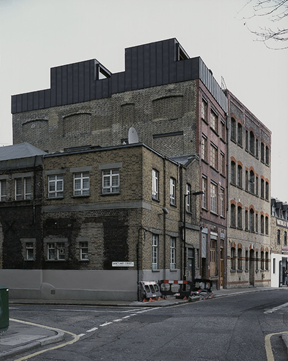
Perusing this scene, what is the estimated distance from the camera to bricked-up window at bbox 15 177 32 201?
2934cm

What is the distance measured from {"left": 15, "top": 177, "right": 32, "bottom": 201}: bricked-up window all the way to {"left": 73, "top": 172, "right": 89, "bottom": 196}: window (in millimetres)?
3125

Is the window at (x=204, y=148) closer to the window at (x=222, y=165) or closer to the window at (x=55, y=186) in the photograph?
the window at (x=222, y=165)

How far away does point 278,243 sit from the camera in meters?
59.8

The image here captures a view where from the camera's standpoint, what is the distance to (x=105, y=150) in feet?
89.6

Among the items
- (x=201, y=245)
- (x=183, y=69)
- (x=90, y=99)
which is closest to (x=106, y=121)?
(x=90, y=99)

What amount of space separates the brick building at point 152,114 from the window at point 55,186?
1038 centimetres

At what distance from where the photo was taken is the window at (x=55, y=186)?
2856cm

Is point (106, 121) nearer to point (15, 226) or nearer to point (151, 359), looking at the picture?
point (15, 226)

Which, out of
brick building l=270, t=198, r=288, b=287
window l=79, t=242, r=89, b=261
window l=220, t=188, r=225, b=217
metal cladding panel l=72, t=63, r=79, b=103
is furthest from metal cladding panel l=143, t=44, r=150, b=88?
brick building l=270, t=198, r=288, b=287

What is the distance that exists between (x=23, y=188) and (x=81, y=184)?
3.89 meters

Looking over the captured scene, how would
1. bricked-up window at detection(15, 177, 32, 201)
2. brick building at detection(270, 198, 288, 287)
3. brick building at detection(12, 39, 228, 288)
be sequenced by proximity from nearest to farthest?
bricked-up window at detection(15, 177, 32, 201)
brick building at detection(12, 39, 228, 288)
brick building at detection(270, 198, 288, 287)

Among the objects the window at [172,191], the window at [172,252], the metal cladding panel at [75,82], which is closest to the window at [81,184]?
the window at [172,191]

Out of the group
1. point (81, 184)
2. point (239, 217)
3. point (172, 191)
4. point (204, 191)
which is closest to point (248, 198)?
point (239, 217)

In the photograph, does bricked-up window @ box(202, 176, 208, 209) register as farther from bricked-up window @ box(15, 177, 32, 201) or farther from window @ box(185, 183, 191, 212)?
bricked-up window @ box(15, 177, 32, 201)
